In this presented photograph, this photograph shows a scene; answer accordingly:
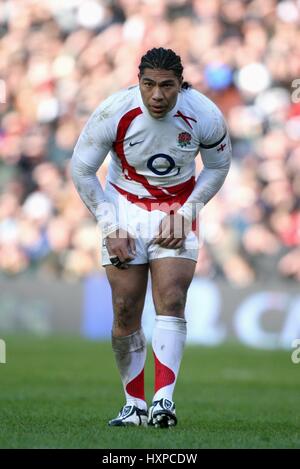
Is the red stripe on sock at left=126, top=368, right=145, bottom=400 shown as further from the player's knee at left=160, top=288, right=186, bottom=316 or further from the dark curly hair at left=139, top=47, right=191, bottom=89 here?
the dark curly hair at left=139, top=47, right=191, bottom=89

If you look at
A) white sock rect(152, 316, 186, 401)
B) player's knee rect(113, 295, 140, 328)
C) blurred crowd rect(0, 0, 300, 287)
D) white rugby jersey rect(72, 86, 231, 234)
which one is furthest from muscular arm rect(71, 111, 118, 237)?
blurred crowd rect(0, 0, 300, 287)

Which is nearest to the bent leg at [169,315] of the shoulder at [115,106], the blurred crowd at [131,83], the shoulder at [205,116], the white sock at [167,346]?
the white sock at [167,346]

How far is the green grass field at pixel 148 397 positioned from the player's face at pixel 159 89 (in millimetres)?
1940

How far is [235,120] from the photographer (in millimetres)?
18703

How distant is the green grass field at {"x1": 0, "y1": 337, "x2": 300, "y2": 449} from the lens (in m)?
5.97

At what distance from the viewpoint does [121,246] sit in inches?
273

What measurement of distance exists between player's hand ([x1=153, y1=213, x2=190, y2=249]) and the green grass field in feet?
3.74

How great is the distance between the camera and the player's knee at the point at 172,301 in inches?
270

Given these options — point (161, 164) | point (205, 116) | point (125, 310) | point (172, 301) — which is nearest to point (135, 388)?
point (125, 310)
